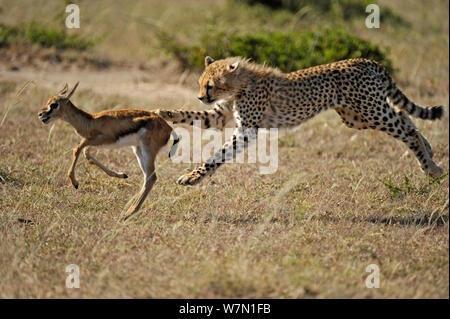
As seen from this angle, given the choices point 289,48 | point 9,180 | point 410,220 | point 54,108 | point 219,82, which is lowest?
point 410,220

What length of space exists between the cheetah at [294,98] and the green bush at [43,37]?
5.88 m

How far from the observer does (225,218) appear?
529 centimetres

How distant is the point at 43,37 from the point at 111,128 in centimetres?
677

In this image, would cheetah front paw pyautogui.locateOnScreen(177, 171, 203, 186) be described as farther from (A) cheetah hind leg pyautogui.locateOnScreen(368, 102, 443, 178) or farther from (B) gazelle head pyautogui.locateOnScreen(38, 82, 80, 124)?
(A) cheetah hind leg pyautogui.locateOnScreen(368, 102, 443, 178)

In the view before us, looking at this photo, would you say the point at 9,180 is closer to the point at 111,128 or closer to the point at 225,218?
the point at 111,128

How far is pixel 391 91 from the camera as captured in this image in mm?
6387

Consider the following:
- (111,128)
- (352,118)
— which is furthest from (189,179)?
(352,118)

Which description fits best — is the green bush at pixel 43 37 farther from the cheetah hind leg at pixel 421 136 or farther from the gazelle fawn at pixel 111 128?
the cheetah hind leg at pixel 421 136

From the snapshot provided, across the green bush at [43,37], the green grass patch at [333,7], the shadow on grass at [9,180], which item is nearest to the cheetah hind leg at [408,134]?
the shadow on grass at [9,180]

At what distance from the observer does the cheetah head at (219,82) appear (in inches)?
233

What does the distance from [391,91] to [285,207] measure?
186 centimetres

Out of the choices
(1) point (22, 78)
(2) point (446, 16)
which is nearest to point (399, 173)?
(1) point (22, 78)
